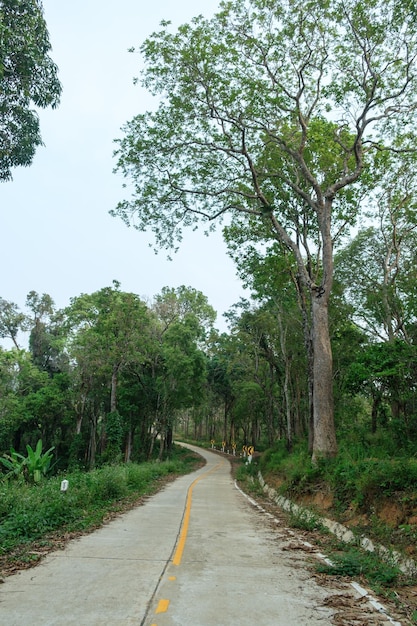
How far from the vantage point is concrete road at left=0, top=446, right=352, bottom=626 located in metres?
4.54

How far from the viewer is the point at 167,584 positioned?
222 inches

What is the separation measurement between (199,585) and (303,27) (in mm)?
16374

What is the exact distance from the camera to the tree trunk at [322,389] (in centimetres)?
1389

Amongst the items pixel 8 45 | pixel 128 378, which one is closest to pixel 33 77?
pixel 8 45

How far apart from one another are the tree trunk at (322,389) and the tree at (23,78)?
1025 cm

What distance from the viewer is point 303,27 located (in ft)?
49.4

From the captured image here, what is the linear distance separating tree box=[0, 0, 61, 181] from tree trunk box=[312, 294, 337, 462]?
10246 millimetres

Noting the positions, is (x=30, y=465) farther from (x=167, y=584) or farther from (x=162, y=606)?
(x=162, y=606)

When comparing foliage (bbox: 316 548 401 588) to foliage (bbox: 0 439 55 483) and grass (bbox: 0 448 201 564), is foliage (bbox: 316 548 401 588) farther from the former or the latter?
foliage (bbox: 0 439 55 483)

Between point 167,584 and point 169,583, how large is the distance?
6 cm

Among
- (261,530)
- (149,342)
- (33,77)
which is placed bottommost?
(261,530)

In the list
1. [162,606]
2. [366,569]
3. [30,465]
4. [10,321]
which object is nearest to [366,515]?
[366,569]

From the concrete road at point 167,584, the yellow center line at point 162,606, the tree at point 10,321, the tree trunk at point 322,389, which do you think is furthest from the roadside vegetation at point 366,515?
the tree at point 10,321

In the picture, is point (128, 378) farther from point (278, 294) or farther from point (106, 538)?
point (106, 538)
